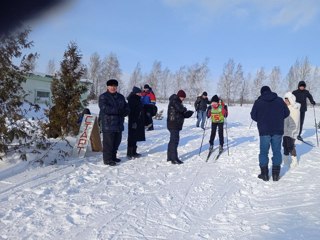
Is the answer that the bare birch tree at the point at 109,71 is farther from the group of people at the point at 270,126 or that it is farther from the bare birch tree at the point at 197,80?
the group of people at the point at 270,126

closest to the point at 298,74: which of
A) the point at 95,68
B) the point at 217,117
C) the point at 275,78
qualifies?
the point at 275,78

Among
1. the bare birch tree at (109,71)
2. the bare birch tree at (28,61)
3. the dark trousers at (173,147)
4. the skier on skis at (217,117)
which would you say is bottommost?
the dark trousers at (173,147)

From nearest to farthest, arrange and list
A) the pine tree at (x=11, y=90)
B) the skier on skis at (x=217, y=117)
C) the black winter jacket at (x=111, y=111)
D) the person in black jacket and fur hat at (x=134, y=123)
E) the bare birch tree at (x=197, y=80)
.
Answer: the pine tree at (x=11, y=90) < the black winter jacket at (x=111, y=111) < the person in black jacket and fur hat at (x=134, y=123) < the skier on skis at (x=217, y=117) < the bare birch tree at (x=197, y=80)

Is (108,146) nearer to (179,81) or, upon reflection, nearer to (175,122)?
(175,122)

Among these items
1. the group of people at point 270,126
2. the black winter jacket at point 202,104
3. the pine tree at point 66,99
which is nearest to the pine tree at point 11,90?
the pine tree at point 66,99

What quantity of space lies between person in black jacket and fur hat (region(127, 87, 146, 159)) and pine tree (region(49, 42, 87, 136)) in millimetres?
1407

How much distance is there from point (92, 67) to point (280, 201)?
6691 cm

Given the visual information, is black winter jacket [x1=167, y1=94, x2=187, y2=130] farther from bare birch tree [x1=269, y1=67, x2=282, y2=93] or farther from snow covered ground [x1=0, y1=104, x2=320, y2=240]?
bare birch tree [x1=269, y1=67, x2=282, y2=93]

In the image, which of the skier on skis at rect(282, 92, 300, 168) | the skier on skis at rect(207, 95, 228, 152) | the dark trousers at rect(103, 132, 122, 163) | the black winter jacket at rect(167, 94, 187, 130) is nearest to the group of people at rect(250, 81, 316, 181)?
the skier on skis at rect(282, 92, 300, 168)

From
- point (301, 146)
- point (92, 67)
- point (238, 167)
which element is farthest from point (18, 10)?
point (92, 67)

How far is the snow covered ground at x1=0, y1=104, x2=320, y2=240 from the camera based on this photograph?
161 inches

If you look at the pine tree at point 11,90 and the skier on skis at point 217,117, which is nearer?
the pine tree at point 11,90

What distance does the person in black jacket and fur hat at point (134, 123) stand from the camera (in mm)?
8547

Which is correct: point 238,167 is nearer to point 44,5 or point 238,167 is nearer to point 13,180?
point 13,180
